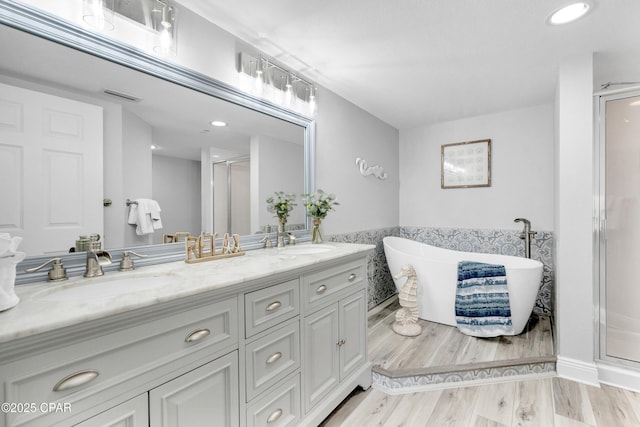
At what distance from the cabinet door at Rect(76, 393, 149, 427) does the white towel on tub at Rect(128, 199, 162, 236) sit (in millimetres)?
790

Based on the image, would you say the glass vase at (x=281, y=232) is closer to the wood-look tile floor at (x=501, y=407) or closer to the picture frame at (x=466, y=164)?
the wood-look tile floor at (x=501, y=407)

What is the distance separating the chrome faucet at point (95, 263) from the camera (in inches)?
47.8

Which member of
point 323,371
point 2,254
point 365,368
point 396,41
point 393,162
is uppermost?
point 396,41

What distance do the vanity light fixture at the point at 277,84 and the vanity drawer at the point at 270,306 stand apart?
1.29m

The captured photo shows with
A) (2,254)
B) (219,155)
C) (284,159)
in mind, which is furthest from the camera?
(284,159)

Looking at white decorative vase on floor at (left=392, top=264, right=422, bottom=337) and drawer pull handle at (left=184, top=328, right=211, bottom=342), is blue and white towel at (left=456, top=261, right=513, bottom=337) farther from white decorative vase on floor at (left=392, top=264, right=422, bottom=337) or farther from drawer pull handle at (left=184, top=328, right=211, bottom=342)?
drawer pull handle at (left=184, top=328, right=211, bottom=342)

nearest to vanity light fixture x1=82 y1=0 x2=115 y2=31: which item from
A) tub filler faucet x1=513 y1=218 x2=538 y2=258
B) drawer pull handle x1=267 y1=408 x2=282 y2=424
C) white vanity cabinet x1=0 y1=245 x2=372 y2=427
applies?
white vanity cabinet x1=0 y1=245 x2=372 y2=427

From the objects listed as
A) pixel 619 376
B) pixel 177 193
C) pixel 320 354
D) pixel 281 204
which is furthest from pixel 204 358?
pixel 619 376

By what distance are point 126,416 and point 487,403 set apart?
1988mm

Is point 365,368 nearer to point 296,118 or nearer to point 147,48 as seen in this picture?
point 296,118

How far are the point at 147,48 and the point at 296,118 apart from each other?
109 centimetres

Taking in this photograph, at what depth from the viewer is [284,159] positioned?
7.48 ft

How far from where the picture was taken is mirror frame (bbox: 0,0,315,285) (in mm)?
1103

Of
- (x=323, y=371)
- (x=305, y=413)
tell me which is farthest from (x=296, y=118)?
(x=305, y=413)
